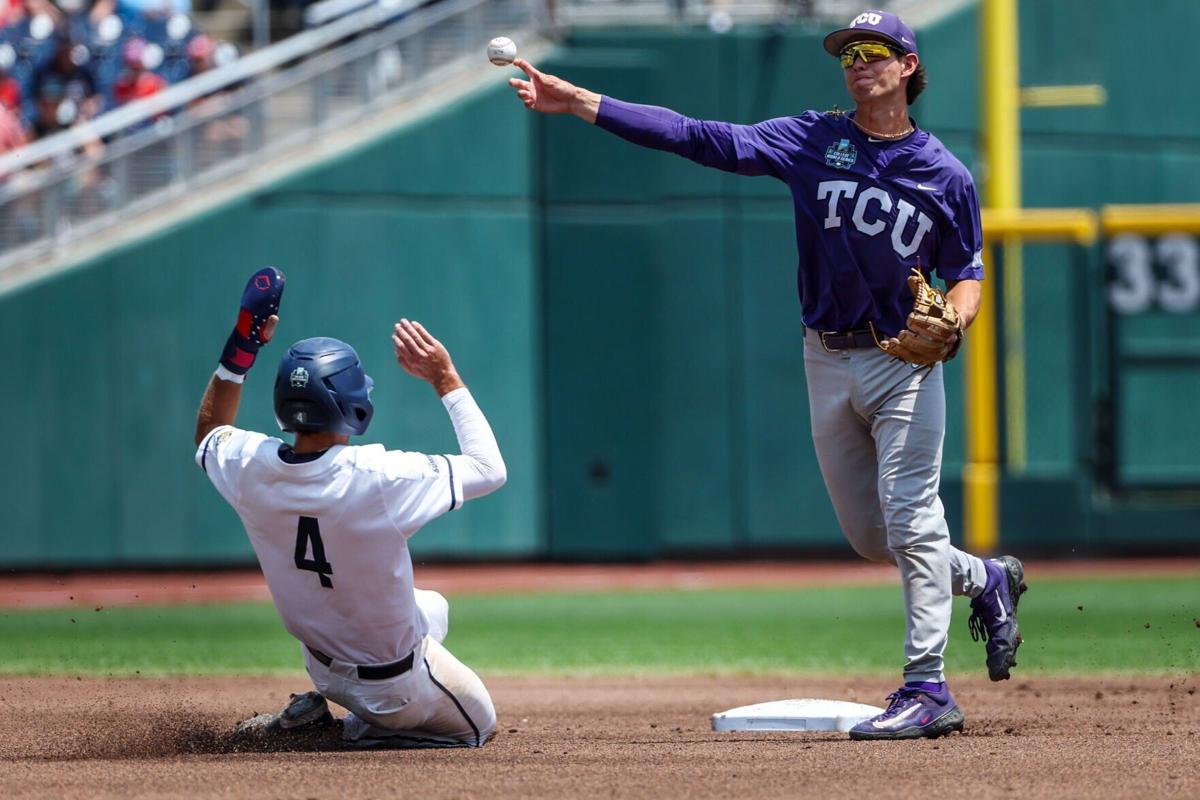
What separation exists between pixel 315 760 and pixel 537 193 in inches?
369

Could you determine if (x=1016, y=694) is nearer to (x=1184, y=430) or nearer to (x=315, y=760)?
(x=315, y=760)

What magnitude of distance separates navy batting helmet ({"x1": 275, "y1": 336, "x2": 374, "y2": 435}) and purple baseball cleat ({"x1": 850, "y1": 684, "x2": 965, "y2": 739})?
185 centimetres

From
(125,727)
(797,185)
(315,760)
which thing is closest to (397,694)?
(315,760)

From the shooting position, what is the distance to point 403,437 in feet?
42.9

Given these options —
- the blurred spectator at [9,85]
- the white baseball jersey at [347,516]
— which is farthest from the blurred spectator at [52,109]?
the white baseball jersey at [347,516]

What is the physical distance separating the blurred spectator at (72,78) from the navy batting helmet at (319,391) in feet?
30.1

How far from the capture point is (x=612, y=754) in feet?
15.4

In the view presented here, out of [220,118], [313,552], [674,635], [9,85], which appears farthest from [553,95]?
[9,85]

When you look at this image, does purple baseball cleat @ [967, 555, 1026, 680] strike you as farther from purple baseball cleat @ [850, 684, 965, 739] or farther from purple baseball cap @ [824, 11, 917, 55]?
purple baseball cap @ [824, 11, 917, 55]

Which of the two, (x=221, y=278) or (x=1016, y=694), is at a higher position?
(x=221, y=278)

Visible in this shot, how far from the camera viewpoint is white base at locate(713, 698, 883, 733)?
5336mm

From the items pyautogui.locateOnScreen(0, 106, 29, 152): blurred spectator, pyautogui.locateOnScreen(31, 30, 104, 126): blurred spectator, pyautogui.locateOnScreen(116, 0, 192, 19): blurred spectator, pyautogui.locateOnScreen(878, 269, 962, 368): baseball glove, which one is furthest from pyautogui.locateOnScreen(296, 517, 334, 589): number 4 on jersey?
pyautogui.locateOnScreen(116, 0, 192, 19): blurred spectator

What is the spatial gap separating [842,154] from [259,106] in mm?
8419

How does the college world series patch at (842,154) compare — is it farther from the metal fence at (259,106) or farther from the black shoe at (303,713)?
the metal fence at (259,106)
